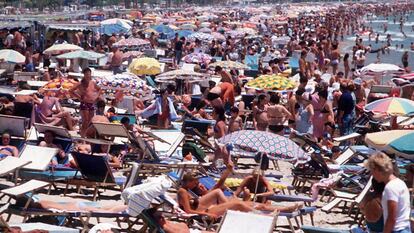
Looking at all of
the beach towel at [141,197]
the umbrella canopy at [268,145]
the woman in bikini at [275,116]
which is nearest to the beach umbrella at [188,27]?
the woman in bikini at [275,116]

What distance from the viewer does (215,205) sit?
728 centimetres

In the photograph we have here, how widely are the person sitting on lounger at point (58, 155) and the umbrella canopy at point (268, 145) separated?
1778 millimetres

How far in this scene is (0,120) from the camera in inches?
372

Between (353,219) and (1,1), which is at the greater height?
(353,219)

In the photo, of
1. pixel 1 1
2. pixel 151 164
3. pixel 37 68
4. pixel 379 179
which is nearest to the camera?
pixel 379 179

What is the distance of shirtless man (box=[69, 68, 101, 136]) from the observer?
11.2 metres

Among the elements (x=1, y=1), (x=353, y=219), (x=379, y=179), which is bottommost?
(x=1, y=1)

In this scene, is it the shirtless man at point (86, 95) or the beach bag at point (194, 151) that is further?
the shirtless man at point (86, 95)

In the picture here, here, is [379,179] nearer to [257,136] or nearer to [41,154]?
[257,136]

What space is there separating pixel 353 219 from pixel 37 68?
1268 centimetres

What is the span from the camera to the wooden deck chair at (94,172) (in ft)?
26.3

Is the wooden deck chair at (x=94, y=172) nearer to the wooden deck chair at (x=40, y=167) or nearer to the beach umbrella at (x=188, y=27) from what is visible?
the wooden deck chair at (x=40, y=167)

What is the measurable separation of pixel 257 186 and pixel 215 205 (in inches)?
24.6

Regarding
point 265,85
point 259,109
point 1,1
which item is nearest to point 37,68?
point 265,85
